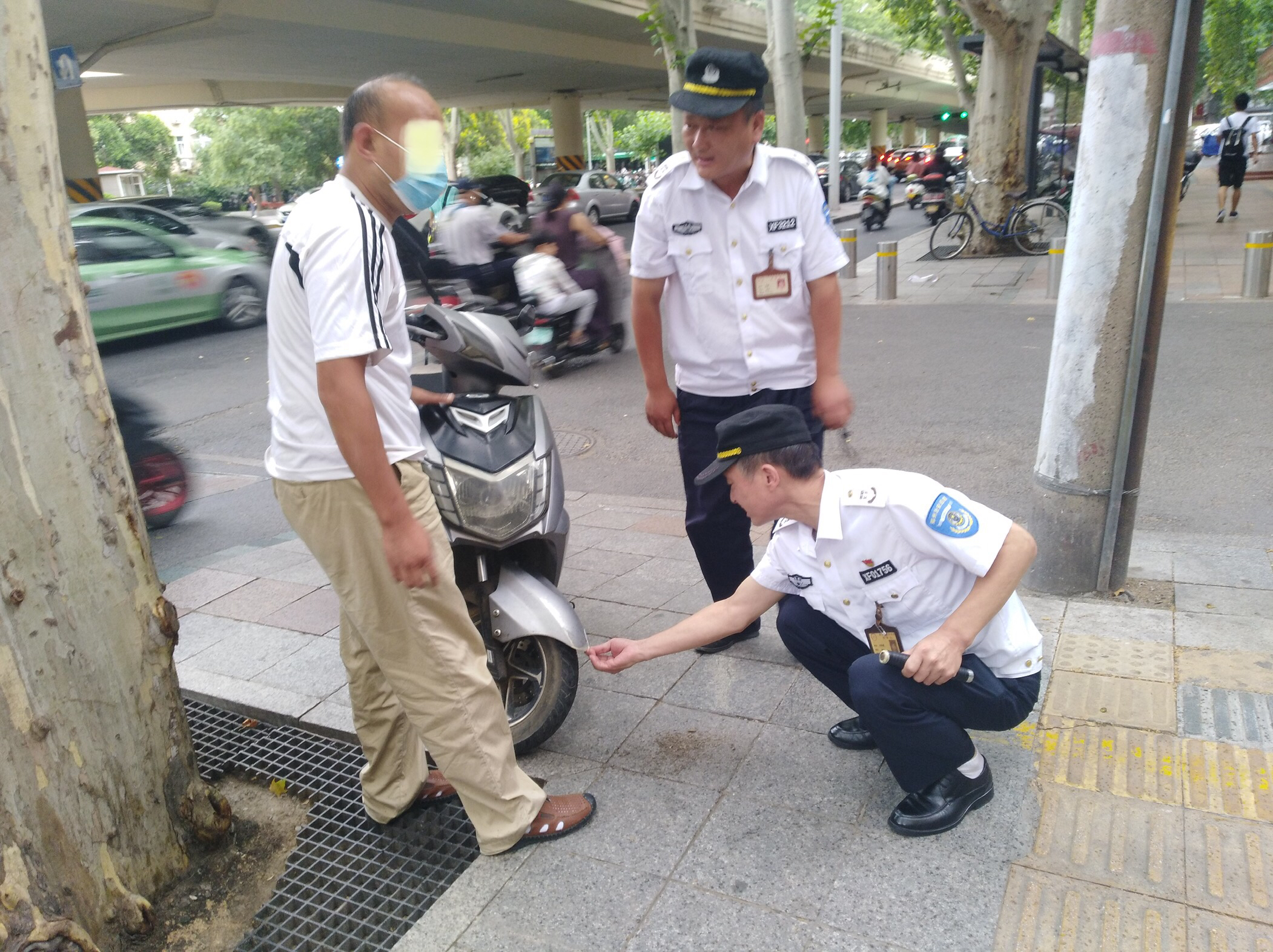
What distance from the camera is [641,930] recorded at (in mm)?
2162

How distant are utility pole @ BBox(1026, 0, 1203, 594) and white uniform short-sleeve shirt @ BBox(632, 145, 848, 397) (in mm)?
1056

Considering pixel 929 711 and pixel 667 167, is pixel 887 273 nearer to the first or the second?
pixel 667 167

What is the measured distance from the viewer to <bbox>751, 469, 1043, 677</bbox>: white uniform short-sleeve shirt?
2.22 meters

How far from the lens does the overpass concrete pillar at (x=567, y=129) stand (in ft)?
113

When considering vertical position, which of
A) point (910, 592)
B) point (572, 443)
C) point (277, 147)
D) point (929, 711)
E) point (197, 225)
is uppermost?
point (277, 147)

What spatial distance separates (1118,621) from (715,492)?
4.83 feet

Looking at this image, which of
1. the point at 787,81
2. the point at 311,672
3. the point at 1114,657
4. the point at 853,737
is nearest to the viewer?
the point at 853,737

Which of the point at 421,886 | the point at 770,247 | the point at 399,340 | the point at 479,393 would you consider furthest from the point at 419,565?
the point at 770,247

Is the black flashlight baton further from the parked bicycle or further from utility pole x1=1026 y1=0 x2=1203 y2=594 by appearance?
the parked bicycle

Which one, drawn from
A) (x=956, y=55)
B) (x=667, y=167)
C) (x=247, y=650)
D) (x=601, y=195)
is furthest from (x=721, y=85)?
(x=956, y=55)

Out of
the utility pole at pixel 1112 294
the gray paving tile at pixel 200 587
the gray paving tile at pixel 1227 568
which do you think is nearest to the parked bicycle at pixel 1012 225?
the gray paving tile at pixel 1227 568

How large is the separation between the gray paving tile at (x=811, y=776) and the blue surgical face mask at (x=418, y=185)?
167cm

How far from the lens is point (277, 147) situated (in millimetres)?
52062

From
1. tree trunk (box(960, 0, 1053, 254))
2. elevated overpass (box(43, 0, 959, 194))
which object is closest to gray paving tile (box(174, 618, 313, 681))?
tree trunk (box(960, 0, 1053, 254))
